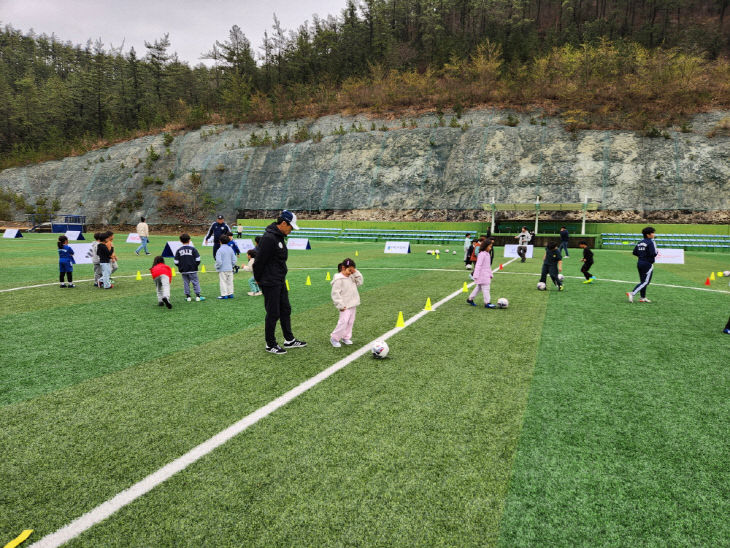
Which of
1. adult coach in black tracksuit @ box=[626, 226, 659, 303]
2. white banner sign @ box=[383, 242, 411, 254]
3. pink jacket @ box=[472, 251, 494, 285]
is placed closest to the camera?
pink jacket @ box=[472, 251, 494, 285]

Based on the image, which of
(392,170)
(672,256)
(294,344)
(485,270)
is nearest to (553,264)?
(485,270)

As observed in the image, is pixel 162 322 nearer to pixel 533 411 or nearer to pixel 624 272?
pixel 533 411

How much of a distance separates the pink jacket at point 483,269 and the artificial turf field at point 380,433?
5.79ft

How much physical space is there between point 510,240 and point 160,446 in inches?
1298

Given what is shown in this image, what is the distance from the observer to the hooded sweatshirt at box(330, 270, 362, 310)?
6932 millimetres

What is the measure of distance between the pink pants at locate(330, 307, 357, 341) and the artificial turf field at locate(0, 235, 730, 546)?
0.35 m

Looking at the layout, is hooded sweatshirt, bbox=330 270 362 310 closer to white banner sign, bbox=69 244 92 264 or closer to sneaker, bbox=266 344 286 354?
sneaker, bbox=266 344 286 354

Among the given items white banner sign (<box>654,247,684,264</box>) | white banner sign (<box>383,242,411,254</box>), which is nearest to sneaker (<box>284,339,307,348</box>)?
white banner sign (<box>383,242,411,254</box>)

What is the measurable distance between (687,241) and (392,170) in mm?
28605

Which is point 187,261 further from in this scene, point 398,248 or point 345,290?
point 398,248

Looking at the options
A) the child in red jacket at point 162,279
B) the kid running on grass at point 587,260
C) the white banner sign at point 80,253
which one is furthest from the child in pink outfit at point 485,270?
the white banner sign at point 80,253

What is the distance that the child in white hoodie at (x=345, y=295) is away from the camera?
22.7 feet

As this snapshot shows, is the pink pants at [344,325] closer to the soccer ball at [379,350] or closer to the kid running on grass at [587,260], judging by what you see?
the soccer ball at [379,350]

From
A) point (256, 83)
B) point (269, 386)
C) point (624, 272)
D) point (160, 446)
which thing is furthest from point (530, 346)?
point (256, 83)
